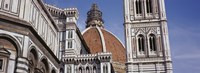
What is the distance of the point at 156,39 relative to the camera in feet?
110

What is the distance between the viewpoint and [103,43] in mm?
61500

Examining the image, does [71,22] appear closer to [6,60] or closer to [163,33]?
[163,33]

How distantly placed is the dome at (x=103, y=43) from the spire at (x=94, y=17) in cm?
370

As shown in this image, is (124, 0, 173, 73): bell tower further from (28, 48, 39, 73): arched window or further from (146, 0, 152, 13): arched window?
(28, 48, 39, 73): arched window

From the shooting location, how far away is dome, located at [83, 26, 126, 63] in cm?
6095

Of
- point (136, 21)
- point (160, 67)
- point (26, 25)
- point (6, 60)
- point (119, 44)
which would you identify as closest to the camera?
point (6, 60)

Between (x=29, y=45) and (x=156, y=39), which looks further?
(x=156, y=39)

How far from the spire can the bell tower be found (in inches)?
1417

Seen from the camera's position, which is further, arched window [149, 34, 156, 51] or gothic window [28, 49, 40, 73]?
arched window [149, 34, 156, 51]

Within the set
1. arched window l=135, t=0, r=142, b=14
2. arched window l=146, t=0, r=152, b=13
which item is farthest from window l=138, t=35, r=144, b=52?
arched window l=146, t=0, r=152, b=13

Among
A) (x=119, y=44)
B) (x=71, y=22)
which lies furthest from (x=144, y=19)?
(x=119, y=44)

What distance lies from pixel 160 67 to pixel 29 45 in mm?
21106

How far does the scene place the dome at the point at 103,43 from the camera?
61.0m

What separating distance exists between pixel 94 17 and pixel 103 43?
13.1 m
